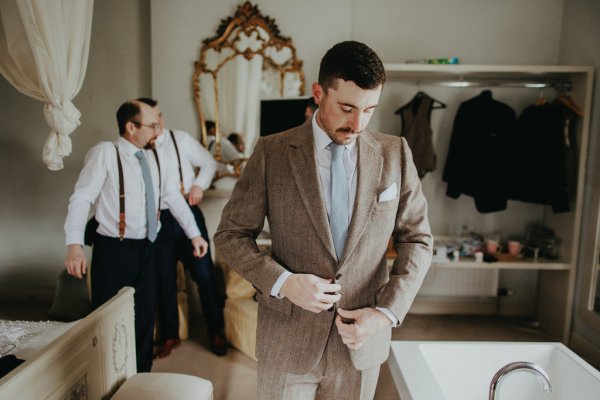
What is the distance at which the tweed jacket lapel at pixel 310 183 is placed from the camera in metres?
0.98

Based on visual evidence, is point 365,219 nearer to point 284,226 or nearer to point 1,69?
point 284,226

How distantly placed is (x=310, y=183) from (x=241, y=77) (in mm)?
2426

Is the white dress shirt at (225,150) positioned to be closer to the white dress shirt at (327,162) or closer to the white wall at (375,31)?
the white wall at (375,31)

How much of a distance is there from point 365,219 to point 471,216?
282 centimetres

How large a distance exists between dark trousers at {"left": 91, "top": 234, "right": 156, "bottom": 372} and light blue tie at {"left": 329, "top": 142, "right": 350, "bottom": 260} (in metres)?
1.64

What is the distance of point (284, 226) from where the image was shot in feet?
3.34

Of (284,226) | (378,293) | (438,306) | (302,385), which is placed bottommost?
(438,306)

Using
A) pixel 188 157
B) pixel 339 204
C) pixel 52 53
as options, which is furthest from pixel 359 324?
pixel 188 157

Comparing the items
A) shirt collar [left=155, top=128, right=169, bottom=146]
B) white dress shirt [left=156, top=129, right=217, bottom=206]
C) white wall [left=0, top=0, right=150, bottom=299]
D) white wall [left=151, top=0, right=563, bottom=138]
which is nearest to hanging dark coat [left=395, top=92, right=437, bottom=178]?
white wall [left=151, top=0, right=563, bottom=138]

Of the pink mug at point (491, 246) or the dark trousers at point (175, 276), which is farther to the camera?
the pink mug at point (491, 246)

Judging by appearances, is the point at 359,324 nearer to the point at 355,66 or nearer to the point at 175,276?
the point at 355,66

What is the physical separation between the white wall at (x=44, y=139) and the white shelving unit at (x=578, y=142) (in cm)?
205

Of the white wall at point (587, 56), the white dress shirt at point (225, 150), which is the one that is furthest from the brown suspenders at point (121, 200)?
the white wall at point (587, 56)

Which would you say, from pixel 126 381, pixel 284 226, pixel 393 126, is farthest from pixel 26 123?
pixel 284 226
